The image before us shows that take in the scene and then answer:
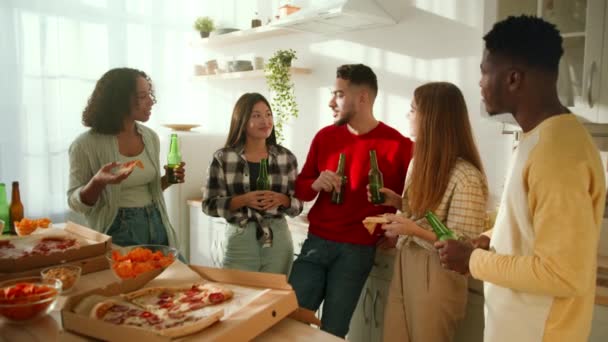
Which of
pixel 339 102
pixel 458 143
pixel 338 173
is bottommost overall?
pixel 338 173

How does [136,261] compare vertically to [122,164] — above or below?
below

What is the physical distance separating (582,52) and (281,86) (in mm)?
1991

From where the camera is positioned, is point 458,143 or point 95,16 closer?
point 458,143

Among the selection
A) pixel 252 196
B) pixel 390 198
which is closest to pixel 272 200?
pixel 252 196

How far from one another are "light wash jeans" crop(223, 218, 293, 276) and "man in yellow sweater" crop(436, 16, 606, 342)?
1049 millimetres

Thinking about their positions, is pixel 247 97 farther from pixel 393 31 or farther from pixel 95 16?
pixel 95 16

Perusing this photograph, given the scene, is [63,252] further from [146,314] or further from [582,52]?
[582,52]

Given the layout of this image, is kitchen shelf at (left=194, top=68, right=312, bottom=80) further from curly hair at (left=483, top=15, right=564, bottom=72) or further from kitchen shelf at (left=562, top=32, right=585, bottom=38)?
curly hair at (left=483, top=15, right=564, bottom=72)

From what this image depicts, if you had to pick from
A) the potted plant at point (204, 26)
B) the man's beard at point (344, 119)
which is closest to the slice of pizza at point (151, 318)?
the man's beard at point (344, 119)

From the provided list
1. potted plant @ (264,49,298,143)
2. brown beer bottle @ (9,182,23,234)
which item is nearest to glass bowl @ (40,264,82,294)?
brown beer bottle @ (9,182,23,234)

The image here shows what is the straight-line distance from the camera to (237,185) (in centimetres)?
219

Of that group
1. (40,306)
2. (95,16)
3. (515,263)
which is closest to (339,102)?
(515,263)

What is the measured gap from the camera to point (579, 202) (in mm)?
1003

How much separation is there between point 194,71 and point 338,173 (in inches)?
101
